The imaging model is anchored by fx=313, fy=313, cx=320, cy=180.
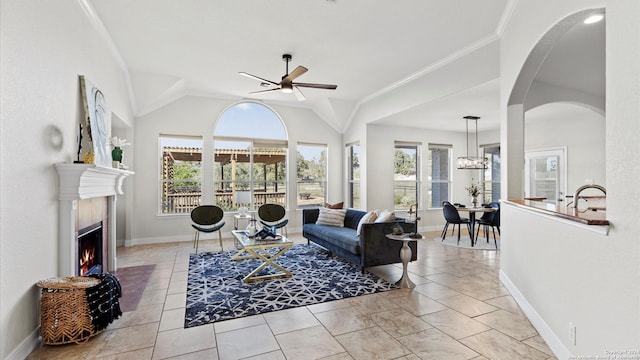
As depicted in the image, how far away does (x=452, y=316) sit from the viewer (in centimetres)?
296

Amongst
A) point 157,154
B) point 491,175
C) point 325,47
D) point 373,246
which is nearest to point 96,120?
point 157,154

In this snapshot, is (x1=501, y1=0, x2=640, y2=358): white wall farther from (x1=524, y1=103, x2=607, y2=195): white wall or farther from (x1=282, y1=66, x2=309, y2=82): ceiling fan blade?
(x1=524, y1=103, x2=607, y2=195): white wall

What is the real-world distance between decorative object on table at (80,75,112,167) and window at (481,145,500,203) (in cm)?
814

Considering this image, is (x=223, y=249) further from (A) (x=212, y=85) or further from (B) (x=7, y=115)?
(B) (x=7, y=115)

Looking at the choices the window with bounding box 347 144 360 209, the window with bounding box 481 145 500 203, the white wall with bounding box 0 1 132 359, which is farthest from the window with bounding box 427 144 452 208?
the white wall with bounding box 0 1 132 359

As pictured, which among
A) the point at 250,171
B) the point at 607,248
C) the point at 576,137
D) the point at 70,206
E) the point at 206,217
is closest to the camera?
the point at 607,248

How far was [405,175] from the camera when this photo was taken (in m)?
7.96

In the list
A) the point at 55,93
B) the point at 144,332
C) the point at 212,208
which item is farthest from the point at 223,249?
the point at 55,93

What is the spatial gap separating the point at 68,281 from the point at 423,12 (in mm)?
4270

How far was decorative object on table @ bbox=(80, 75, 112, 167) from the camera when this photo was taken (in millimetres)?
3363

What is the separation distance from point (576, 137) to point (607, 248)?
226 inches

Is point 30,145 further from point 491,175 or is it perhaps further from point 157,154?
point 491,175

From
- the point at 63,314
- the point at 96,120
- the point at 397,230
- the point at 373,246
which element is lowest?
the point at 63,314

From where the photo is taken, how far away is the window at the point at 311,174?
25.5ft
